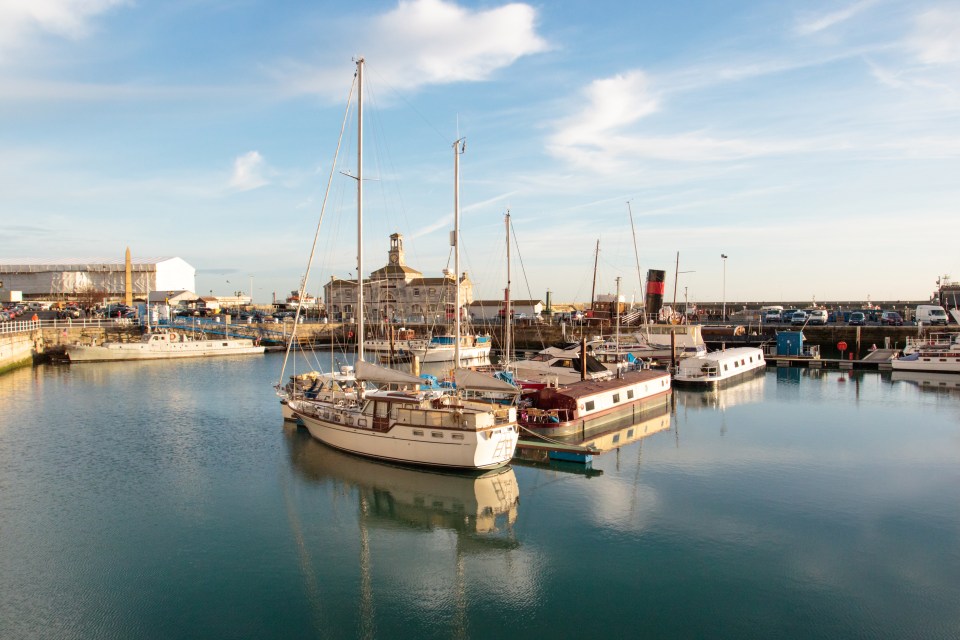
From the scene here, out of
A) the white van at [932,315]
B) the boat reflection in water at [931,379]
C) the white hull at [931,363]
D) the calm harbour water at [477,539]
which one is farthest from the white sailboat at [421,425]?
the white van at [932,315]

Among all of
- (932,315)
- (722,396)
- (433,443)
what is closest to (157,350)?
(433,443)

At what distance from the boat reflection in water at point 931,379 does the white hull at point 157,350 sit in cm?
7405

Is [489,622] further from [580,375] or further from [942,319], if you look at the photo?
[942,319]

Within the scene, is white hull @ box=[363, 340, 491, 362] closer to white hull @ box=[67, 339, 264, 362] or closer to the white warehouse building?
white hull @ box=[67, 339, 264, 362]

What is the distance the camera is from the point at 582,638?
522 inches

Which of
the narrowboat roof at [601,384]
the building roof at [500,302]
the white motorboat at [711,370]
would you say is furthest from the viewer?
the building roof at [500,302]

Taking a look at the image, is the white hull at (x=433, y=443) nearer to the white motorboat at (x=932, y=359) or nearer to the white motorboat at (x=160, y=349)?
the white motorboat at (x=932, y=359)

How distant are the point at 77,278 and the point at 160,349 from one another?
76.1 meters

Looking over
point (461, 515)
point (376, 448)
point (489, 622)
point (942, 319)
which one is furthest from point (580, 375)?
point (942, 319)

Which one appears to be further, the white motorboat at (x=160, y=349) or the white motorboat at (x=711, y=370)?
the white motorboat at (x=160, y=349)

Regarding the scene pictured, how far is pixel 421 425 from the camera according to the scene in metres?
24.6

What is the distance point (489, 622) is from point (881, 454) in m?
23.9

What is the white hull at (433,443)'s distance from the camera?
944 inches

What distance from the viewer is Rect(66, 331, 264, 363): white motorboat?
230 ft
